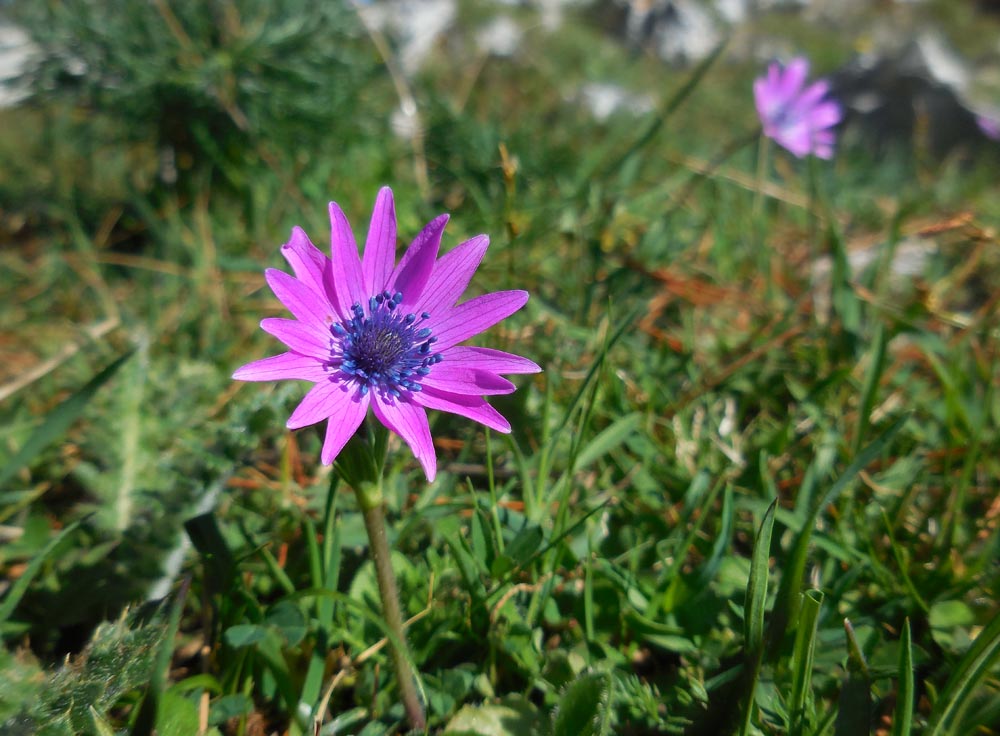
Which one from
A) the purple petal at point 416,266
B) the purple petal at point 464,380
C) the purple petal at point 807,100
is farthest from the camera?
the purple petal at point 807,100

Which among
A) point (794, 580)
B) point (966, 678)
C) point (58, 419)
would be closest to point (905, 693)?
point (966, 678)

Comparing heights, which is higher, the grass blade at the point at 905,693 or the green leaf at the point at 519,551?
Result: the grass blade at the point at 905,693

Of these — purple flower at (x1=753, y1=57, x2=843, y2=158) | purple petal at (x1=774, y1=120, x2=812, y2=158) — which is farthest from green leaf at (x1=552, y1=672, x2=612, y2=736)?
purple flower at (x1=753, y1=57, x2=843, y2=158)

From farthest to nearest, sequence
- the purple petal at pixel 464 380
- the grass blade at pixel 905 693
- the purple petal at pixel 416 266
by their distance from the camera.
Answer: the purple petal at pixel 416 266 → the purple petal at pixel 464 380 → the grass blade at pixel 905 693

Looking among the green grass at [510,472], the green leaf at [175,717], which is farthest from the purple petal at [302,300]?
the green leaf at [175,717]

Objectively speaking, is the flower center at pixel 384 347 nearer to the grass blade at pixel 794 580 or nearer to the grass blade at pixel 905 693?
the grass blade at pixel 794 580

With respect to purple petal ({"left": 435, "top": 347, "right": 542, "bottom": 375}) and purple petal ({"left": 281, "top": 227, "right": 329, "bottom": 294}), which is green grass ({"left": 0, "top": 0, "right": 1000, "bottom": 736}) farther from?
purple petal ({"left": 281, "top": 227, "right": 329, "bottom": 294})

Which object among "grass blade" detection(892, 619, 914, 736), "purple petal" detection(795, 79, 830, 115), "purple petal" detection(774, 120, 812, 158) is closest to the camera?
"grass blade" detection(892, 619, 914, 736)

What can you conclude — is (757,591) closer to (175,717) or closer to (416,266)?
(416,266)
